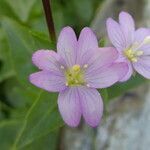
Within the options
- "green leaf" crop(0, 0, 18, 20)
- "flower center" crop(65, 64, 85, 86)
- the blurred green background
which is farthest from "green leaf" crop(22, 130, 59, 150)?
"green leaf" crop(0, 0, 18, 20)

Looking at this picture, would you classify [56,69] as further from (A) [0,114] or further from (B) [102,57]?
(A) [0,114]

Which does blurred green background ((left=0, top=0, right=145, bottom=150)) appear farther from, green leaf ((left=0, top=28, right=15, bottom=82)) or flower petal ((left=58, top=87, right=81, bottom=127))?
flower petal ((left=58, top=87, right=81, bottom=127))

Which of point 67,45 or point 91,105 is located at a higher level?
point 67,45

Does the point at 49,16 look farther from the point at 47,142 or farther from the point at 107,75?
the point at 47,142

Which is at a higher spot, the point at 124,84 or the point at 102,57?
the point at 102,57

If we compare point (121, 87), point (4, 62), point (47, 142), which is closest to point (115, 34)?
point (121, 87)

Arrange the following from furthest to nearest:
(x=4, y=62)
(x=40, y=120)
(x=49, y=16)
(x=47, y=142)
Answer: (x=4, y=62) < (x=47, y=142) < (x=40, y=120) < (x=49, y=16)

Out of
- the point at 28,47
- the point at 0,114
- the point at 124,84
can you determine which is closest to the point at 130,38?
the point at 124,84
